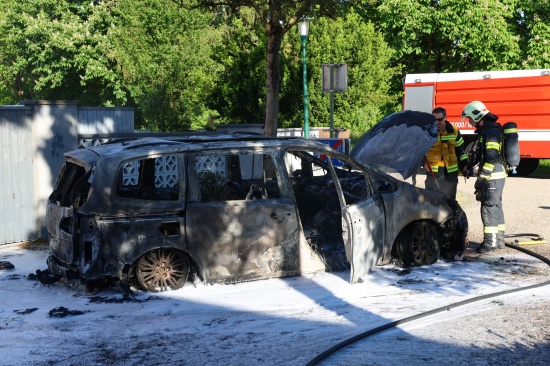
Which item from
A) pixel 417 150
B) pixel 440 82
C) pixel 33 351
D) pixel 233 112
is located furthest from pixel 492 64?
pixel 33 351

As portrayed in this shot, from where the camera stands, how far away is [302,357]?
5859 millimetres

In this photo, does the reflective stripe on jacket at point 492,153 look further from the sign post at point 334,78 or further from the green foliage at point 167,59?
the green foliage at point 167,59

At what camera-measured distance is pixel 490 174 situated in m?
10.1

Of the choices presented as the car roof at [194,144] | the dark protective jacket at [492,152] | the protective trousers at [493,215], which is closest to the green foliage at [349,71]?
the dark protective jacket at [492,152]

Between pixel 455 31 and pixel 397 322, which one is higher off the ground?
pixel 455 31

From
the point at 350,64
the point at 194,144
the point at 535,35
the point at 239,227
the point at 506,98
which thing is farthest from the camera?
the point at 350,64

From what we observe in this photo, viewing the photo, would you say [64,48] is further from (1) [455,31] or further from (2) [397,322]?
(2) [397,322]

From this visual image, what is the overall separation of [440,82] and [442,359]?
1946 centimetres

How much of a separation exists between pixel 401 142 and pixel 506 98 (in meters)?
14.5

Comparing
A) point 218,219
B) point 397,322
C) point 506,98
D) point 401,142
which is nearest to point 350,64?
point 506,98

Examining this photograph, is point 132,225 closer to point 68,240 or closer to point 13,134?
point 68,240

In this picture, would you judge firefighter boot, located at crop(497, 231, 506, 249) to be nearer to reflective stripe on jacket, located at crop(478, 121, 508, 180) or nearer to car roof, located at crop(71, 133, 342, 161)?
reflective stripe on jacket, located at crop(478, 121, 508, 180)

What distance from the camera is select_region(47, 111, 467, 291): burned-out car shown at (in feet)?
25.3

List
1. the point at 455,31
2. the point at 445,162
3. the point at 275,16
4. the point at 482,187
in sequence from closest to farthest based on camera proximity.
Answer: the point at 482,187 → the point at 445,162 → the point at 275,16 → the point at 455,31
